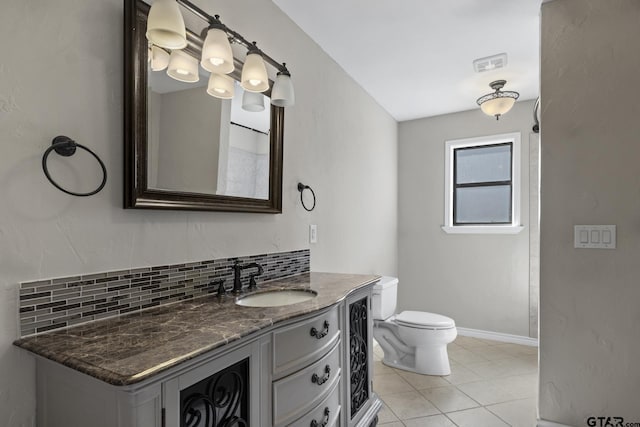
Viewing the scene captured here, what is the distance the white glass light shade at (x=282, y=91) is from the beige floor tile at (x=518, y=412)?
227cm

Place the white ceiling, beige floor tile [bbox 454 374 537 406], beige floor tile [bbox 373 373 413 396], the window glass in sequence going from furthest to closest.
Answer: the window glass → beige floor tile [bbox 373 373 413 396] → beige floor tile [bbox 454 374 537 406] → the white ceiling

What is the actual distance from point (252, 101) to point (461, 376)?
2506mm

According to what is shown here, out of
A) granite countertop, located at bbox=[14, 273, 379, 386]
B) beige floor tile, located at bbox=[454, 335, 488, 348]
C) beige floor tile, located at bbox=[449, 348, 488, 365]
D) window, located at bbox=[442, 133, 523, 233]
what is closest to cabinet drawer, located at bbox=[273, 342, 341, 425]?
granite countertop, located at bbox=[14, 273, 379, 386]

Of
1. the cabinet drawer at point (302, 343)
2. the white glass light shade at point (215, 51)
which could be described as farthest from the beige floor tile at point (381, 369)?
the white glass light shade at point (215, 51)

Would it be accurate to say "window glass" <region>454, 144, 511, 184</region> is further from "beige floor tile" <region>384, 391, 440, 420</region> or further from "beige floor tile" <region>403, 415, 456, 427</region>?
"beige floor tile" <region>403, 415, 456, 427</region>

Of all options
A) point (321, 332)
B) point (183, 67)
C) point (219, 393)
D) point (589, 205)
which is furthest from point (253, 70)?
point (589, 205)

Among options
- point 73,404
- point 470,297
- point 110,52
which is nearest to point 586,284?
point 470,297

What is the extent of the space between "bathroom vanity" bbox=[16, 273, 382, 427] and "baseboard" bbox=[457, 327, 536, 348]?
250cm

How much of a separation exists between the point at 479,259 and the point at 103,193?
11.3 feet

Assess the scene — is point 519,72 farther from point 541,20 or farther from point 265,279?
point 265,279

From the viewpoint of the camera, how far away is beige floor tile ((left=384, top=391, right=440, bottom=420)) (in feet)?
7.07

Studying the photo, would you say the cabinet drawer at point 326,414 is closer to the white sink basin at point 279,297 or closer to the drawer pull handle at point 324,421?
the drawer pull handle at point 324,421

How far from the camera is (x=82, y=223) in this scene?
106 cm

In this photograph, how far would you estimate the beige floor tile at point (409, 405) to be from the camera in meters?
2.16
